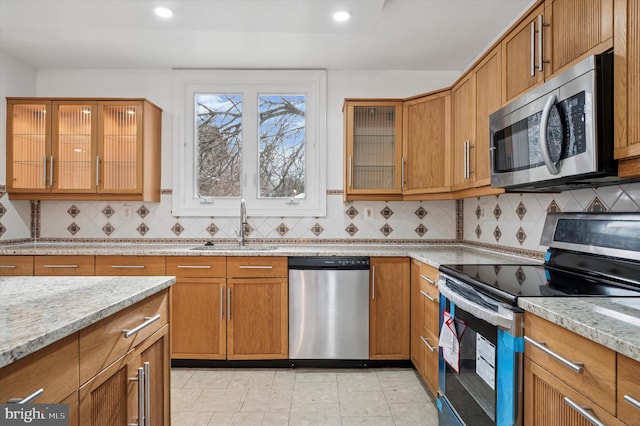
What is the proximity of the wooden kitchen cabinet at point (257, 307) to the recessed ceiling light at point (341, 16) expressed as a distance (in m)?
1.73

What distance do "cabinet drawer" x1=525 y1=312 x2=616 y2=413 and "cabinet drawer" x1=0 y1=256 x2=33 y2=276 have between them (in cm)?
335

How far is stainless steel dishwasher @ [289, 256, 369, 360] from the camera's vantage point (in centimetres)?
276

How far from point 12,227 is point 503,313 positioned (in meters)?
3.90

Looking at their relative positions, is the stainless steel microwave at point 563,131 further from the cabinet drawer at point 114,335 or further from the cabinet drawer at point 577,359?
the cabinet drawer at point 114,335

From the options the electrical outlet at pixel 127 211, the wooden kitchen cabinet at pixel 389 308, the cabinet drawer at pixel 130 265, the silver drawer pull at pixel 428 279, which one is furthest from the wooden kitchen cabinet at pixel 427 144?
the electrical outlet at pixel 127 211

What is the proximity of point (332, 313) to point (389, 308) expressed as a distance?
44cm

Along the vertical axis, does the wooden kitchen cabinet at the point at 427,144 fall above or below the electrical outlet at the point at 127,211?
above

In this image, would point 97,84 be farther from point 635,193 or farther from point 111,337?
point 635,193

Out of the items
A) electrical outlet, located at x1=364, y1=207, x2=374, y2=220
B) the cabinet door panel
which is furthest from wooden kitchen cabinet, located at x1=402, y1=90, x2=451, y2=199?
the cabinet door panel

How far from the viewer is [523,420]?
A: 4.16 ft

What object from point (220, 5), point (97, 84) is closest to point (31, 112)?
point (97, 84)

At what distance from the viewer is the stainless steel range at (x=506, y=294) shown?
132 centimetres

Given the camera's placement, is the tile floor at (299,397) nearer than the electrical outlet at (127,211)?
Yes

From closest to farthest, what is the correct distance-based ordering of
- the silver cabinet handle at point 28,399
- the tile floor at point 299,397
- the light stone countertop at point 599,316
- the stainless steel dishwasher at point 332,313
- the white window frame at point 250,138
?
1. the silver cabinet handle at point 28,399
2. the light stone countertop at point 599,316
3. the tile floor at point 299,397
4. the stainless steel dishwasher at point 332,313
5. the white window frame at point 250,138
